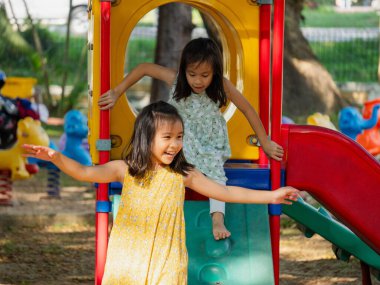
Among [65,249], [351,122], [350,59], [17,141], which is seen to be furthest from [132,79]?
[350,59]

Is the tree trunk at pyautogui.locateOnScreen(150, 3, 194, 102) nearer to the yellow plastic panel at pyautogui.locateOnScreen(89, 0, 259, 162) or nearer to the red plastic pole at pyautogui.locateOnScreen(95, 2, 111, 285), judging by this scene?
the yellow plastic panel at pyautogui.locateOnScreen(89, 0, 259, 162)

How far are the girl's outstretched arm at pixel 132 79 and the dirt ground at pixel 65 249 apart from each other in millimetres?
2015

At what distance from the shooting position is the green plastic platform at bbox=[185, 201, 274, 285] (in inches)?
187

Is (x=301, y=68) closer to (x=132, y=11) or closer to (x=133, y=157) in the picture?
(x=132, y=11)

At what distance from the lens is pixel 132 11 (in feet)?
17.5

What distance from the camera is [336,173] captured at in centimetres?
519

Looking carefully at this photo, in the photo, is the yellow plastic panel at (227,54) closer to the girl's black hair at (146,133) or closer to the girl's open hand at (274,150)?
the girl's open hand at (274,150)

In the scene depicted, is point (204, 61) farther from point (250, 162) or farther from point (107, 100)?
point (250, 162)

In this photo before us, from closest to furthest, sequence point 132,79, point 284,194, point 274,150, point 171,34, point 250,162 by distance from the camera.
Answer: point 284,194, point 274,150, point 132,79, point 250,162, point 171,34

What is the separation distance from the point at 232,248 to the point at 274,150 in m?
0.60

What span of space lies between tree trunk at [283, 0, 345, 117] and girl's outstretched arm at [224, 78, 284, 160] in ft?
28.4

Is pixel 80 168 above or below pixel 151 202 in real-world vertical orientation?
above

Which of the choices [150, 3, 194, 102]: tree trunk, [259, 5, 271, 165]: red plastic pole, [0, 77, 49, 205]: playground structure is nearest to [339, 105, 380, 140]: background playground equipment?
[150, 3, 194, 102]: tree trunk

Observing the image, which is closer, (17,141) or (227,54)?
(227,54)
